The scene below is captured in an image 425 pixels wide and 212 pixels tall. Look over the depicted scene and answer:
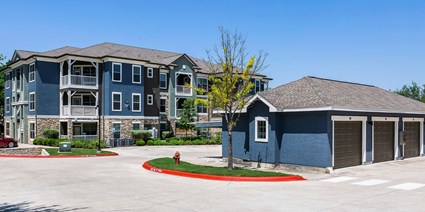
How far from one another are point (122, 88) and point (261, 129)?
25.4 metres

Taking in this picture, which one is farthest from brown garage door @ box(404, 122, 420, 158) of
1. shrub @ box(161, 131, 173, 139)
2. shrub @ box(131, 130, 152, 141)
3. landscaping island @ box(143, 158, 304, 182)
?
shrub @ box(161, 131, 173, 139)

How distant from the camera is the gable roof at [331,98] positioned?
21016 mm

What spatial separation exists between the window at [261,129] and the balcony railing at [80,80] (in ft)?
86.7

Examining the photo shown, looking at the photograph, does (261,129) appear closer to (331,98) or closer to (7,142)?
(331,98)

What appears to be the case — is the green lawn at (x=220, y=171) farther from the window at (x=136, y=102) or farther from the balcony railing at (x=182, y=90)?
the balcony railing at (x=182, y=90)

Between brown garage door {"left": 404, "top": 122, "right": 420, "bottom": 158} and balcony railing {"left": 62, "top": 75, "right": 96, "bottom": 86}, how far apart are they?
3125 cm

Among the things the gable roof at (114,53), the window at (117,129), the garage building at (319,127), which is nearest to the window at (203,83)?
the gable roof at (114,53)

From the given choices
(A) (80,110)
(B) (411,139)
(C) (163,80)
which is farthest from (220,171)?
(C) (163,80)

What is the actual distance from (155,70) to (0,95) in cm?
3023

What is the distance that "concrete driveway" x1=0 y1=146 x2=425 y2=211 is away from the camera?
38.4 feet

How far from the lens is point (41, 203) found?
1209 cm

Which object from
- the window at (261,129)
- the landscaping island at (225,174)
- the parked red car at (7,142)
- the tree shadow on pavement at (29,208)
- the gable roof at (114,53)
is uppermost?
the gable roof at (114,53)

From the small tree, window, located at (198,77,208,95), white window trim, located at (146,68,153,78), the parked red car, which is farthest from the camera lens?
window, located at (198,77,208,95)

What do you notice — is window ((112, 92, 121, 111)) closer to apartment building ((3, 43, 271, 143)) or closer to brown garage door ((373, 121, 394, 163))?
apartment building ((3, 43, 271, 143))
